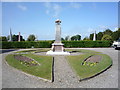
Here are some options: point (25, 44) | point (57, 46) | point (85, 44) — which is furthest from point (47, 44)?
point (57, 46)

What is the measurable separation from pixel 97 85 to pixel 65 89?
1609 millimetres

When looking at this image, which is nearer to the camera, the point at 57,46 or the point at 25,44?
the point at 57,46

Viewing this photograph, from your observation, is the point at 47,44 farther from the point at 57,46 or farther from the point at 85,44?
Answer: the point at 57,46

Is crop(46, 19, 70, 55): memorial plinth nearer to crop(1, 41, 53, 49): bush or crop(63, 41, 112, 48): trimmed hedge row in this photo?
crop(1, 41, 53, 49): bush

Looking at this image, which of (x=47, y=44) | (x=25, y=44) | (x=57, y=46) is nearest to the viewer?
(x=57, y=46)

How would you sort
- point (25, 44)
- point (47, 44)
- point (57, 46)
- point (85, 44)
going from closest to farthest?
point (57, 46), point (25, 44), point (47, 44), point (85, 44)

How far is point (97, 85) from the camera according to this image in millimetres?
4754

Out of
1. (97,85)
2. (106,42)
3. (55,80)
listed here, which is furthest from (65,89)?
(106,42)

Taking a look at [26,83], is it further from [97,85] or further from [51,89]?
[97,85]

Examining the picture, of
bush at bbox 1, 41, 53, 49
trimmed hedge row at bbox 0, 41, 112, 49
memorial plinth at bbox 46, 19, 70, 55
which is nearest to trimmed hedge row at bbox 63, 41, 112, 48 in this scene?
trimmed hedge row at bbox 0, 41, 112, 49

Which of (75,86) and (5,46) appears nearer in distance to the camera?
(75,86)

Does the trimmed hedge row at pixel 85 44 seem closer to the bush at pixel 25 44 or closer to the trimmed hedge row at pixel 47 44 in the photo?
the trimmed hedge row at pixel 47 44

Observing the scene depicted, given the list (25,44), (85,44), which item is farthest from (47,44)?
(85,44)

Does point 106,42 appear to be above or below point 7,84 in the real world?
above
